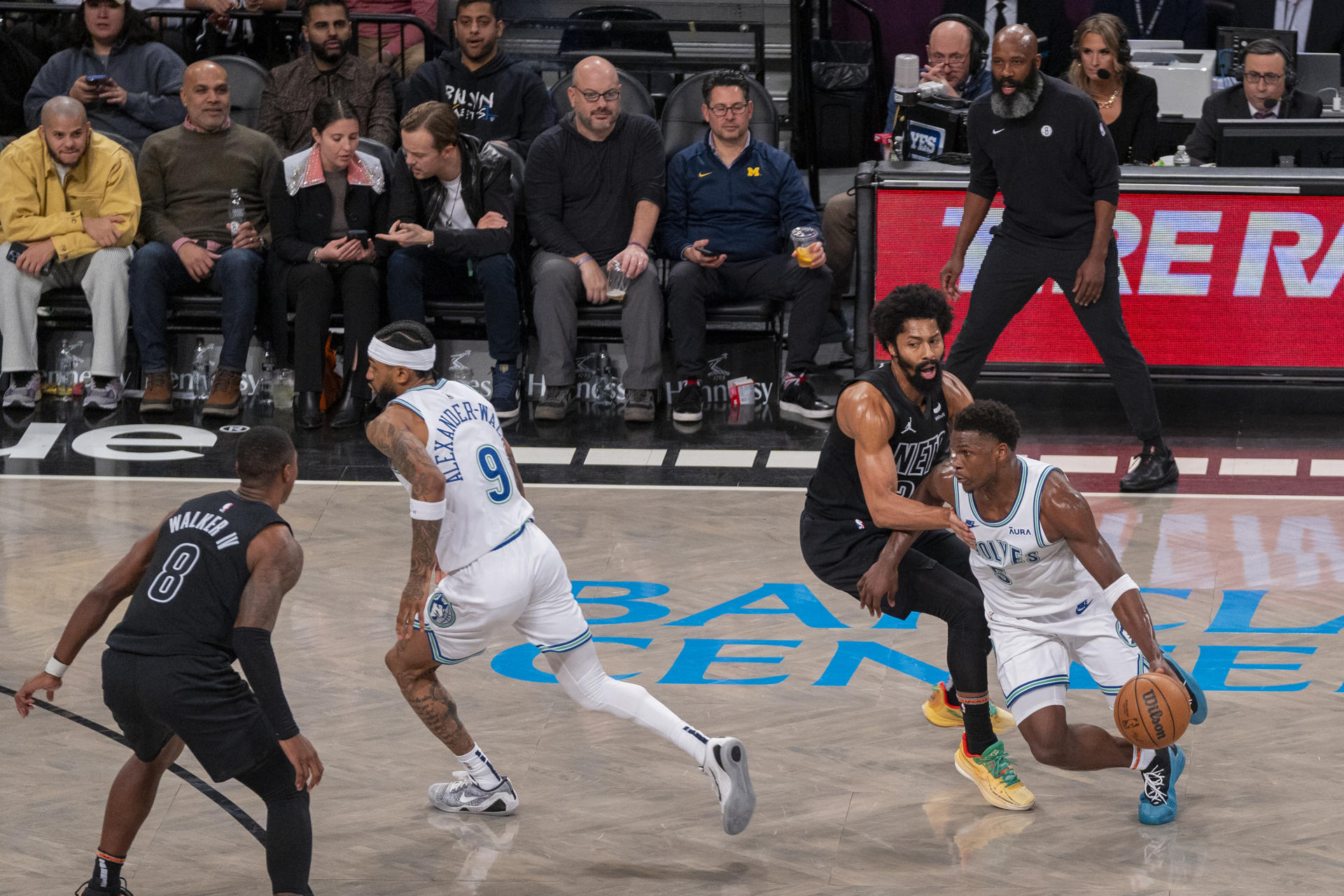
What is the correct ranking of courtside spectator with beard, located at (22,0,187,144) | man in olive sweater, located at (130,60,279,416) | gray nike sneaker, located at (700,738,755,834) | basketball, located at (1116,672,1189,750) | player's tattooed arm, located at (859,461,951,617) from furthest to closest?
courtside spectator with beard, located at (22,0,187,144), man in olive sweater, located at (130,60,279,416), player's tattooed arm, located at (859,461,951,617), gray nike sneaker, located at (700,738,755,834), basketball, located at (1116,672,1189,750)

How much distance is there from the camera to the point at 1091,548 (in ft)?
15.5

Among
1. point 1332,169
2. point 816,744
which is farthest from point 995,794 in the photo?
point 1332,169

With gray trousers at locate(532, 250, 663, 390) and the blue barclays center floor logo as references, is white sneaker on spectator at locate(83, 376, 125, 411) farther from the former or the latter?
the blue barclays center floor logo

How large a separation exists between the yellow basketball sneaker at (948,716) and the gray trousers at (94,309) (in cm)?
577

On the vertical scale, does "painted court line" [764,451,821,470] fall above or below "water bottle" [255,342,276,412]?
below

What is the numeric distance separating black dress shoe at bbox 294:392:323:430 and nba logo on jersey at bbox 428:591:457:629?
15.4ft

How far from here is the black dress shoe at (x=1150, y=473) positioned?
8.19 m

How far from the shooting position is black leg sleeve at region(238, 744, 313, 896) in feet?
13.8

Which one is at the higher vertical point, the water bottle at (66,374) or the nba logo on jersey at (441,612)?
the nba logo on jersey at (441,612)

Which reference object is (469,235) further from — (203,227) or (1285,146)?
(1285,146)

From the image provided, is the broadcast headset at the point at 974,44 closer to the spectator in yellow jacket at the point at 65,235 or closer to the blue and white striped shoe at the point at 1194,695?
the spectator in yellow jacket at the point at 65,235

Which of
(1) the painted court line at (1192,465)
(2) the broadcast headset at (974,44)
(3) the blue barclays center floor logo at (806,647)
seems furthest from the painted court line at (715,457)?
(2) the broadcast headset at (974,44)

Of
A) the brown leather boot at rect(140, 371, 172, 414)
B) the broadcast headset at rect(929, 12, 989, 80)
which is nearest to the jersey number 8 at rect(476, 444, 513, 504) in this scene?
the brown leather boot at rect(140, 371, 172, 414)

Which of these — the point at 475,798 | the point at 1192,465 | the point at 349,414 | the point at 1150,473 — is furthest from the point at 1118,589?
the point at 349,414
